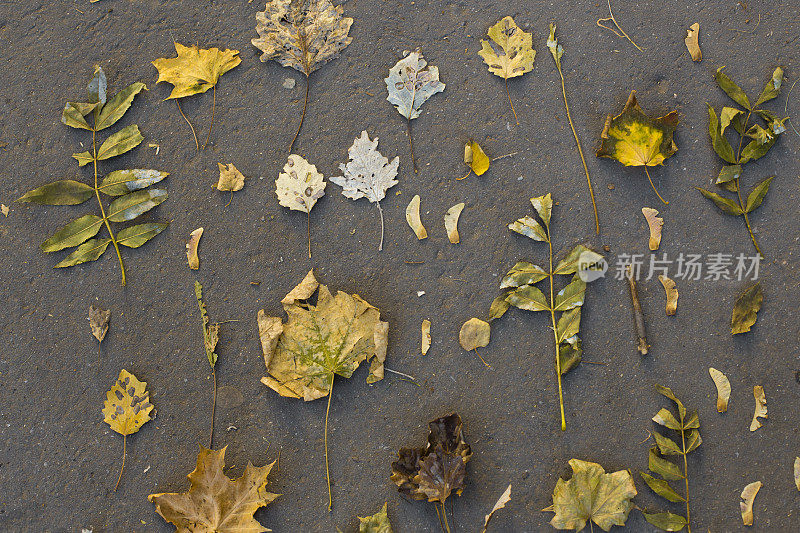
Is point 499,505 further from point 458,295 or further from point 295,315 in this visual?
point 295,315

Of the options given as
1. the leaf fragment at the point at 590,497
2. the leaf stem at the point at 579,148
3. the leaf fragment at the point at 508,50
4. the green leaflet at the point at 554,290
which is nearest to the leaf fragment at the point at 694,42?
the leaf stem at the point at 579,148

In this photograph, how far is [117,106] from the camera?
230 cm

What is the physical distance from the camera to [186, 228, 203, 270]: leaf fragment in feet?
7.33

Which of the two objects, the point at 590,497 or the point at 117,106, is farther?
the point at 117,106

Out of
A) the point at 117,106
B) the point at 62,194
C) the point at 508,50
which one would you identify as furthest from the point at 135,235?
the point at 508,50

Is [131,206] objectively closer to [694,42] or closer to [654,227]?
[654,227]

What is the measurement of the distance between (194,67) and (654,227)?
217cm

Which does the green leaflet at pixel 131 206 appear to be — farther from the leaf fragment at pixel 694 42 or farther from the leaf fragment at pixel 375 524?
the leaf fragment at pixel 694 42

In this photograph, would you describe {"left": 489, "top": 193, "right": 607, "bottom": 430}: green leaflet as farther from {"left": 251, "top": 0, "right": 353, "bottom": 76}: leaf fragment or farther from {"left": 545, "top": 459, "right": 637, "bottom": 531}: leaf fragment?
{"left": 251, "top": 0, "right": 353, "bottom": 76}: leaf fragment

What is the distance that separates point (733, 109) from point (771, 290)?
796mm

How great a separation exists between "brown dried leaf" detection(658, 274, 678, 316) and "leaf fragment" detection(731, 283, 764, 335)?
245 mm

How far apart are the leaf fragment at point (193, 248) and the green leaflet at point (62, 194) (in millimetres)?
496

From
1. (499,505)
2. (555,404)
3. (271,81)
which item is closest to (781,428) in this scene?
(555,404)

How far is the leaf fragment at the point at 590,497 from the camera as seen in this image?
205 cm
